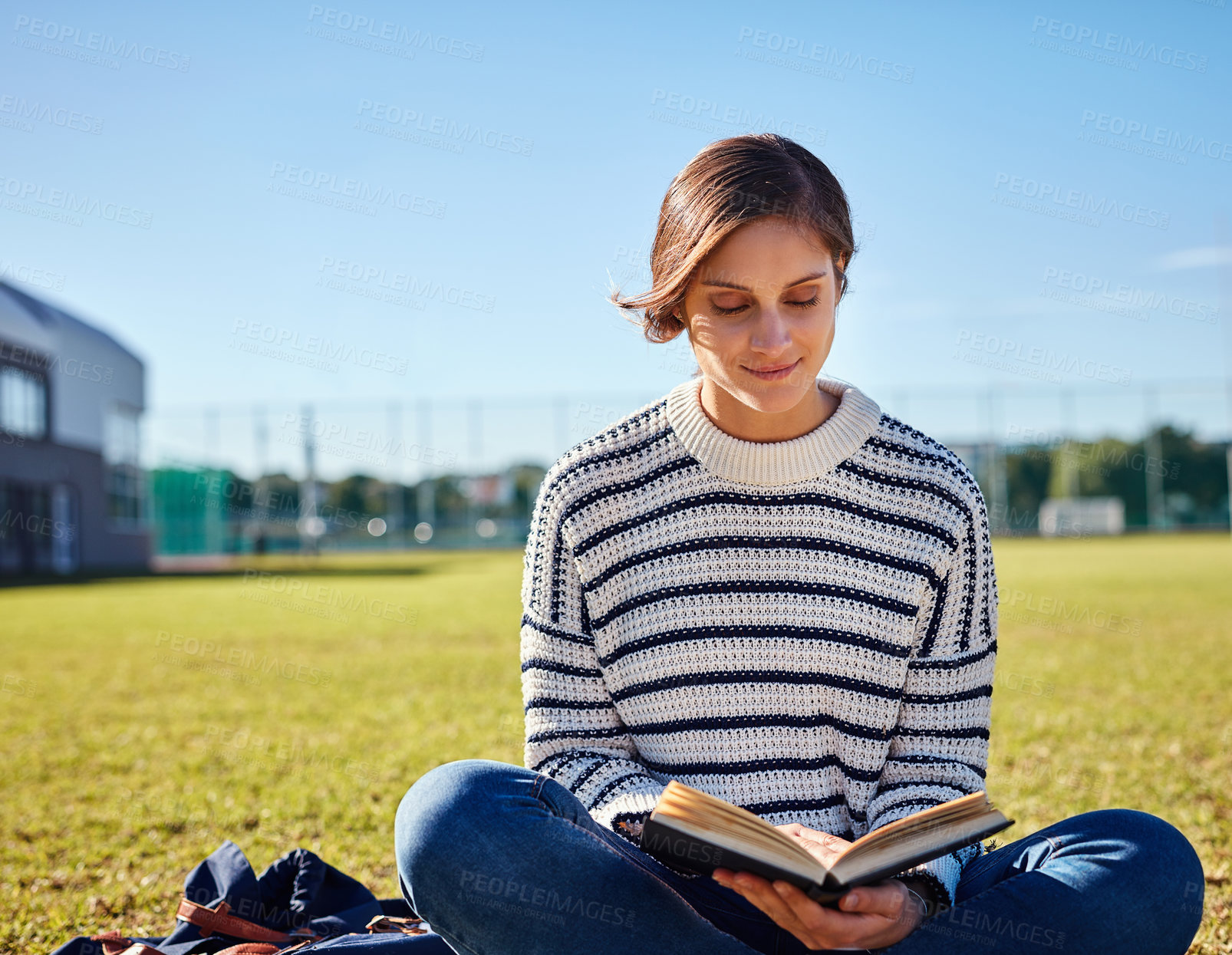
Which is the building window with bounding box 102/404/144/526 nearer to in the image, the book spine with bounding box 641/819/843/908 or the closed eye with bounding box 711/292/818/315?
the closed eye with bounding box 711/292/818/315

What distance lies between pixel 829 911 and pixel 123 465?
2996cm

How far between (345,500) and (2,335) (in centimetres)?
1488

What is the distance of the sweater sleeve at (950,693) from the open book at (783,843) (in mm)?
314

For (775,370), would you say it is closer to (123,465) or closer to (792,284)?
(792,284)

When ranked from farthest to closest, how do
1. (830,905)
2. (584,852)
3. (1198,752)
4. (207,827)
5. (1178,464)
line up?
(1178,464) → (1198,752) → (207,827) → (584,852) → (830,905)

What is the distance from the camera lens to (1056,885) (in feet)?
4.45

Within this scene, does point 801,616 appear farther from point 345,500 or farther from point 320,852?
point 345,500

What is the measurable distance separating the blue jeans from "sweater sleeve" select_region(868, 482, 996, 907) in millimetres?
210

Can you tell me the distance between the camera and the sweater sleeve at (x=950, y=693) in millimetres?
1611

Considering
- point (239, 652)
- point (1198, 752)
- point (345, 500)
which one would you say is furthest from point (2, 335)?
point (1198, 752)

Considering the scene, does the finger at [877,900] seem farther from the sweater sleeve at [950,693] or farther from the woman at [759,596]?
the sweater sleeve at [950,693]

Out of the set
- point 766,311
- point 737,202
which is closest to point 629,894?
point 766,311

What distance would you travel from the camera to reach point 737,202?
159cm

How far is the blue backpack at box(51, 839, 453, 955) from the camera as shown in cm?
165
